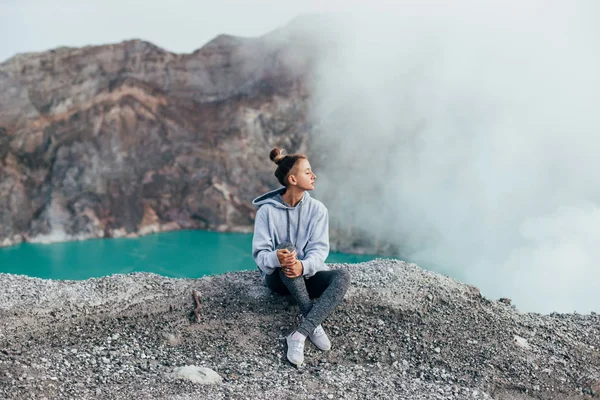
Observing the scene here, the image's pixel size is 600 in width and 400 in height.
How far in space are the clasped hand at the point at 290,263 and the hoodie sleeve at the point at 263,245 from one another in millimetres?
113

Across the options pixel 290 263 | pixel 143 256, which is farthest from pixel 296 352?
pixel 143 256

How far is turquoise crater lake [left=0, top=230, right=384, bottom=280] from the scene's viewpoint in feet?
58.9

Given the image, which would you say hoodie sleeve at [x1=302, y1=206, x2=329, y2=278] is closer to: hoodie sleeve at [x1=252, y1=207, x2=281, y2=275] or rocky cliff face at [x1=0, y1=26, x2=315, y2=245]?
hoodie sleeve at [x1=252, y1=207, x2=281, y2=275]

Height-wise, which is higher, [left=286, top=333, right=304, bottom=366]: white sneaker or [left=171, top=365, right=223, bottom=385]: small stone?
[left=286, top=333, right=304, bottom=366]: white sneaker

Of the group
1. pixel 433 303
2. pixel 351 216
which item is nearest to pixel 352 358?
pixel 433 303

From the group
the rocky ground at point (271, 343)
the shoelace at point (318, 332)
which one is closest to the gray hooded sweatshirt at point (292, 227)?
the shoelace at point (318, 332)

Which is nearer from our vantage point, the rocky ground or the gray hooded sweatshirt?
the rocky ground

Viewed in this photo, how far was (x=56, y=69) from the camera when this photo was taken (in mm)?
23828

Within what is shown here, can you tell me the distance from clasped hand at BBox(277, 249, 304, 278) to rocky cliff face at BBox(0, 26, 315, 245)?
57.8ft

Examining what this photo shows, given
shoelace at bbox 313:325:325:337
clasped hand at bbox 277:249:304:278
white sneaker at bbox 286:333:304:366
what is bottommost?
white sneaker at bbox 286:333:304:366

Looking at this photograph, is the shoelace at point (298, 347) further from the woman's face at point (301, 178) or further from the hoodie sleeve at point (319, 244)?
the woman's face at point (301, 178)

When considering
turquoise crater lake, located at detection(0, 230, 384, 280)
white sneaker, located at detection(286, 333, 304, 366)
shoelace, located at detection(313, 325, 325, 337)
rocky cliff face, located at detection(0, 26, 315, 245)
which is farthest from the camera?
rocky cliff face, located at detection(0, 26, 315, 245)

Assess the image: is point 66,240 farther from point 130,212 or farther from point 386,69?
point 386,69

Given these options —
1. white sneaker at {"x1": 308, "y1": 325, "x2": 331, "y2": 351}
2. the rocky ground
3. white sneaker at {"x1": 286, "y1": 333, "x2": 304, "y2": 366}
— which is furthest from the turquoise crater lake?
white sneaker at {"x1": 286, "y1": 333, "x2": 304, "y2": 366}
